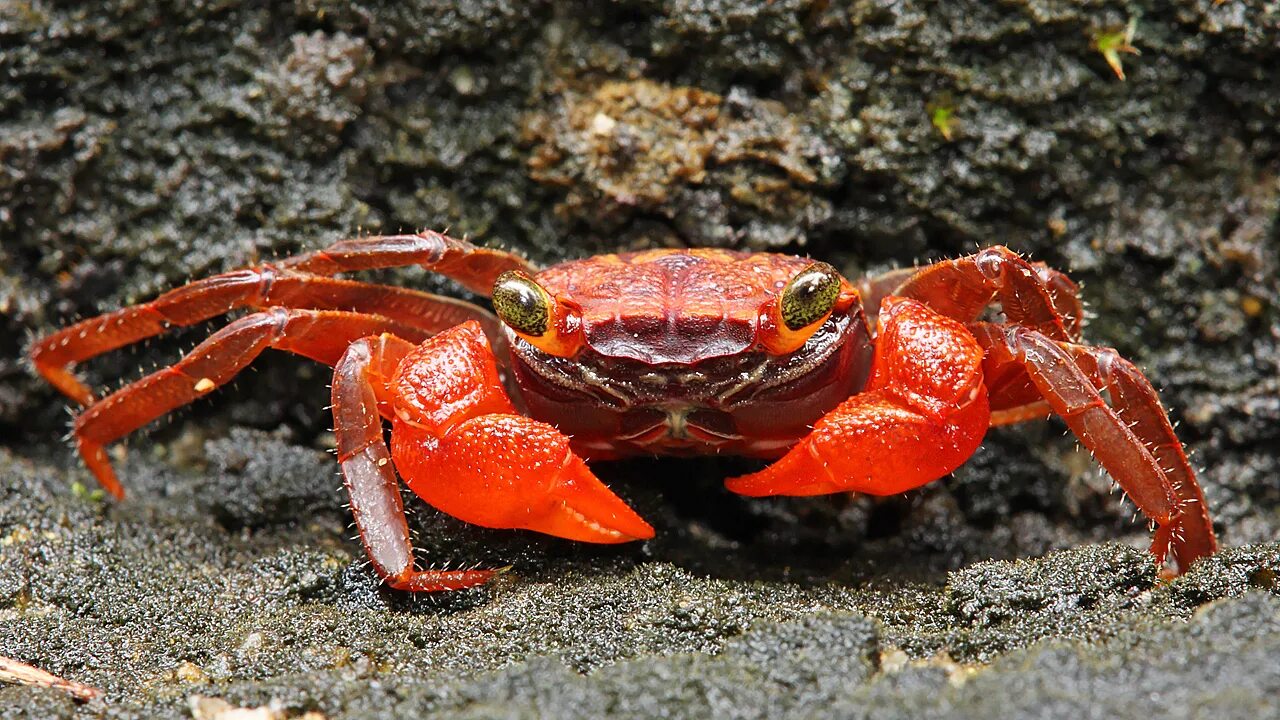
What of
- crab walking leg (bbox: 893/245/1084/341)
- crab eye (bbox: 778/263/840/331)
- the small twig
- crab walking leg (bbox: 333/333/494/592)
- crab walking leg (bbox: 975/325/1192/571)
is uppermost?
crab eye (bbox: 778/263/840/331)

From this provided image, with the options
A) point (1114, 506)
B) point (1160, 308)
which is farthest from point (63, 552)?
point (1160, 308)

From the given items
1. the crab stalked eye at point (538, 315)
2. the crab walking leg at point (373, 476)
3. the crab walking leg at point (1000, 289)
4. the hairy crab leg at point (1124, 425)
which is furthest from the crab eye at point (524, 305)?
the hairy crab leg at point (1124, 425)

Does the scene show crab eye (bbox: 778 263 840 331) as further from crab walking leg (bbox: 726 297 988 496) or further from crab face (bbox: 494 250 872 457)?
crab walking leg (bbox: 726 297 988 496)

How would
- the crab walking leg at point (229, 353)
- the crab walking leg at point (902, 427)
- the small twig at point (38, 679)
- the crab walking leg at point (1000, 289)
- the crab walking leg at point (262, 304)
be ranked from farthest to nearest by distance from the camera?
the crab walking leg at point (262, 304) → the crab walking leg at point (229, 353) → the crab walking leg at point (1000, 289) → the crab walking leg at point (902, 427) → the small twig at point (38, 679)

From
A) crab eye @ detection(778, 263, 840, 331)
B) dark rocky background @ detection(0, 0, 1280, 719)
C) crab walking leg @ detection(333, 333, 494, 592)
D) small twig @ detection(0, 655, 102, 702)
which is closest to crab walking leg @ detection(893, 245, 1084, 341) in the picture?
crab eye @ detection(778, 263, 840, 331)

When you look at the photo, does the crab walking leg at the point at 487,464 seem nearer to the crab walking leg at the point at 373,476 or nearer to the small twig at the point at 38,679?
the crab walking leg at the point at 373,476

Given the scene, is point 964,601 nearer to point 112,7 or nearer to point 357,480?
point 357,480
